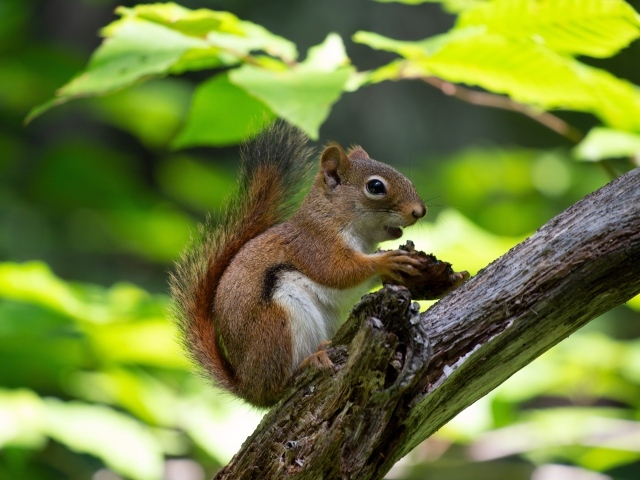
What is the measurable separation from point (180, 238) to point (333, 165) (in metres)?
2.28

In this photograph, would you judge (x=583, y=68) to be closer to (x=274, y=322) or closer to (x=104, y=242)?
(x=274, y=322)

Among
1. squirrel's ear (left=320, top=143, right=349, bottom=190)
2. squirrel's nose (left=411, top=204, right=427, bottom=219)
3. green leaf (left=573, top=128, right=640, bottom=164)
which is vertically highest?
squirrel's ear (left=320, top=143, right=349, bottom=190)

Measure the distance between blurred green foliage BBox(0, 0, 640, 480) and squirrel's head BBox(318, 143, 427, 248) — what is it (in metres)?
0.24

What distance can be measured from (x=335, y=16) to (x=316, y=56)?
3.79 m

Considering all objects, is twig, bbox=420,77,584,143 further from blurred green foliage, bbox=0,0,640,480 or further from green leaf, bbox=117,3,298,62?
green leaf, bbox=117,3,298,62

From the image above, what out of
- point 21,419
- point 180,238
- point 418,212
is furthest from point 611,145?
point 180,238

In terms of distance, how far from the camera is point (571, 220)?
1.48 metres

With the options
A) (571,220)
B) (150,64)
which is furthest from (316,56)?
(571,220)

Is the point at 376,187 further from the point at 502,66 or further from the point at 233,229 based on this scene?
the point at 502,66

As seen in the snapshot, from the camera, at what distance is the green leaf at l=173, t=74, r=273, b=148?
2.05 metres

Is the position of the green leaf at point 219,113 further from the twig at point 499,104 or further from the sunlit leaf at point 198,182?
the sunlit leaf at point 198,182

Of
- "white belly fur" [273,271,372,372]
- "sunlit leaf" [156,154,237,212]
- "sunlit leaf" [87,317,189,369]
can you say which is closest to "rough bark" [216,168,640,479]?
"white belly fur" [273,271,372,372]

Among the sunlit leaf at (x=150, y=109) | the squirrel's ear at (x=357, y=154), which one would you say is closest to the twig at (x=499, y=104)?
the squirrel's ear at (x=357, y=154)

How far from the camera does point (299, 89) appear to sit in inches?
68.2
